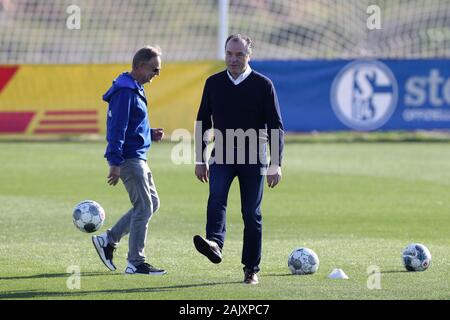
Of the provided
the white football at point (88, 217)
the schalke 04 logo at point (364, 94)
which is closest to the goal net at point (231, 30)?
the schalke 04 logo at point (364, 94)

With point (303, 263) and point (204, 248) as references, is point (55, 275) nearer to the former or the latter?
point (204, 248)

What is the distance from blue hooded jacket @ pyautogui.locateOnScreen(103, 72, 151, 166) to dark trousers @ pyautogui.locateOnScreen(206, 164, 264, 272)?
78 cm

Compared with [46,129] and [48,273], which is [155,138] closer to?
[48,273]

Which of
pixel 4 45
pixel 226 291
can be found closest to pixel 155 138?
pixel 226 291

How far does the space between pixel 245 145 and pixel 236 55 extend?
31.8 inches

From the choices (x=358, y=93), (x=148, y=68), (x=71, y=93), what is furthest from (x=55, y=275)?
(x=358, y=93)

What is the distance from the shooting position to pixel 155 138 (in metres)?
10.9

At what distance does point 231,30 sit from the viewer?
98.7ft

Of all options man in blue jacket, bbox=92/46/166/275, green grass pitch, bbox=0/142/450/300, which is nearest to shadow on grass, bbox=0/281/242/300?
green grass pitch, bbox=0/142/450/300

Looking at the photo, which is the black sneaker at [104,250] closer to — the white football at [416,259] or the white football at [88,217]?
the white football at [88,217]

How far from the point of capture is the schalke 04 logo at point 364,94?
2719 cm

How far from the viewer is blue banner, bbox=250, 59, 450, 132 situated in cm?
2733
